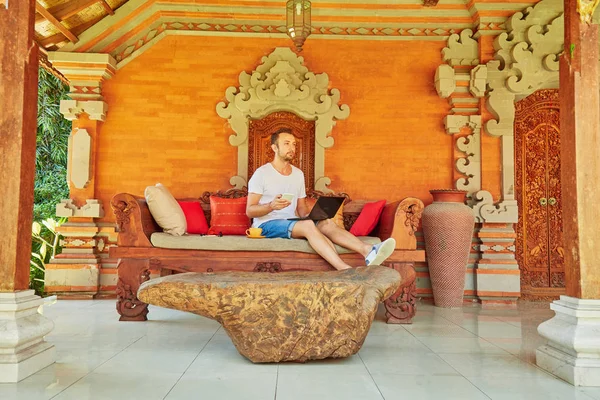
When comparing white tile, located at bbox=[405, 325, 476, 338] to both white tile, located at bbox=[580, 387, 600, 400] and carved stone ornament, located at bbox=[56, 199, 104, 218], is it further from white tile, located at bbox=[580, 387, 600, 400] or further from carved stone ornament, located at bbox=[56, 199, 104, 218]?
carved stone ornament, located at bbox=[56, 199, 104, 218]

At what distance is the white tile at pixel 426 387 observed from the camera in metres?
2.45

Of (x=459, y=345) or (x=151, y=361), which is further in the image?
(x=459, y=345)

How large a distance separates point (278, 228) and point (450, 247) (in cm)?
195

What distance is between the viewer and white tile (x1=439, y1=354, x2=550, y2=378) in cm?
286

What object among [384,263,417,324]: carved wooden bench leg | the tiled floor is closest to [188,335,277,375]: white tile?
the tiled floor

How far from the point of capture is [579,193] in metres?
2.88

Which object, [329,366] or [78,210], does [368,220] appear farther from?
[78,210]

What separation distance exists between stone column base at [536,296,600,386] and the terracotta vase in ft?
8.20

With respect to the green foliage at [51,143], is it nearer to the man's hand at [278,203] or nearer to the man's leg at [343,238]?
the man's hand at [278,203]

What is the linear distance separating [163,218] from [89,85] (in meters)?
2.24

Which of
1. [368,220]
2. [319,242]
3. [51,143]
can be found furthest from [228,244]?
[51,143]

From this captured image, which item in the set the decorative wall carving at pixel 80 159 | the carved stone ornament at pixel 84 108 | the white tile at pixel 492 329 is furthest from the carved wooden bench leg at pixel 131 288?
the white tile at pixel 492 329

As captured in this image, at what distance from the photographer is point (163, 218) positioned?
487 centimetres

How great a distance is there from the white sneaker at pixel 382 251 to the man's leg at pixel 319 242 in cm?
29
